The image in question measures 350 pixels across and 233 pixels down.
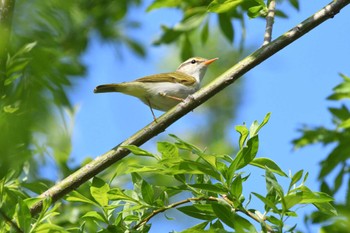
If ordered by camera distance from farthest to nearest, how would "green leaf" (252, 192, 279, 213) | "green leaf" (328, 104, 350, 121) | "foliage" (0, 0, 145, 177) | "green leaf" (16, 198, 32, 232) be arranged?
"green leaf" (328, 104, 350, 121) → "green leaf" (16, 198, 32, 232) → "green leaf" (252, 192, 279, 213) → "foliage" (0, 0, 145, 177)

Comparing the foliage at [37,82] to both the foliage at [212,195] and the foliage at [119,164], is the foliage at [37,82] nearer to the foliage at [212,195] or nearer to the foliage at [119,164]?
the foliage at [119,164]

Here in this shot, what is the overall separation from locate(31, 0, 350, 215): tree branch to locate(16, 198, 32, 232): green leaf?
420mm

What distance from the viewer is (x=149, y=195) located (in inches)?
87.1

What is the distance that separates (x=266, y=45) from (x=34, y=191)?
143 centimetres

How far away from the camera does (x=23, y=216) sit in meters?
1.96

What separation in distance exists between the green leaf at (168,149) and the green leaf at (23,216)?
1.73ft

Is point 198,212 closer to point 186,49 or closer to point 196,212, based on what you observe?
point 196,212

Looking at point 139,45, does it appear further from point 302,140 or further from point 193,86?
point 302,140

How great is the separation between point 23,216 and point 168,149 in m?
0.57

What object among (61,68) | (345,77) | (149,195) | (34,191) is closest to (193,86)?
(345,77)

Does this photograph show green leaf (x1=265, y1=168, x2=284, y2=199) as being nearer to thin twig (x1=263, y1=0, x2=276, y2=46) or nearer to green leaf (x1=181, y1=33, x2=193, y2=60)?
thin twig (x1=263, y1=0, x2=276, y2=46)

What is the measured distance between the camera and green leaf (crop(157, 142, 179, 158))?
1.96 meters

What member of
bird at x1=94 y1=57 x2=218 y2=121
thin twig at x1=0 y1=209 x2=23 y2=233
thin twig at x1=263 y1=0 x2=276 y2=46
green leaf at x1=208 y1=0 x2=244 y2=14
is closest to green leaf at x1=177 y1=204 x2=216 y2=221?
thin twig at x1=0 y1=209 x2=23 y2=233

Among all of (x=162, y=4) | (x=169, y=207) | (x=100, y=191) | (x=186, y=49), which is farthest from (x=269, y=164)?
(x=186, y=49)
